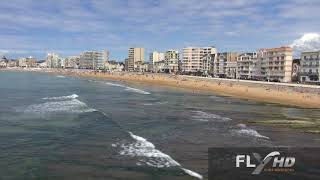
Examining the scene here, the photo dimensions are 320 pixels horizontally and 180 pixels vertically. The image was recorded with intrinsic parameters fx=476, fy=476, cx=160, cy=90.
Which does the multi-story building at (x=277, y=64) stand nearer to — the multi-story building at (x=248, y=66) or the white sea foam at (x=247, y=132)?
the multi-story building at (x=248, y=66)

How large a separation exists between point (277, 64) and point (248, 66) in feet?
83.5

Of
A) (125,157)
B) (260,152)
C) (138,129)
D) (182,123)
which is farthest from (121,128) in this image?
(260,152)

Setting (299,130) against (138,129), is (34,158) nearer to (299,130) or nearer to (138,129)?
(138,129)

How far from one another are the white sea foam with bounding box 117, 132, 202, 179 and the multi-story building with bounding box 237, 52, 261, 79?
14311cm

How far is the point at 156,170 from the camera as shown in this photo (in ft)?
71.5

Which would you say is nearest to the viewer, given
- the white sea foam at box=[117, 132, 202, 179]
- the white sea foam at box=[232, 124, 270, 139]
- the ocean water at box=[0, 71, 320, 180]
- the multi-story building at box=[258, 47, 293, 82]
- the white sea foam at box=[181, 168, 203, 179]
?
the white sea foam at box=[181, 168, 203, 179]

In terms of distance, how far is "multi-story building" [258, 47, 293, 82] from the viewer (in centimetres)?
14862

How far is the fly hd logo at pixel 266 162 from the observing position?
34.3ft

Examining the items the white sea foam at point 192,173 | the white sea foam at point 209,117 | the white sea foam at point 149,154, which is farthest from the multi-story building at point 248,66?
the white sea foam at point 192,173

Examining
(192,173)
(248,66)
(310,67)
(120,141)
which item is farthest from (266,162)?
(248,66)

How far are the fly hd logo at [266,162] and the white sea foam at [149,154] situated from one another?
9993 millimetres

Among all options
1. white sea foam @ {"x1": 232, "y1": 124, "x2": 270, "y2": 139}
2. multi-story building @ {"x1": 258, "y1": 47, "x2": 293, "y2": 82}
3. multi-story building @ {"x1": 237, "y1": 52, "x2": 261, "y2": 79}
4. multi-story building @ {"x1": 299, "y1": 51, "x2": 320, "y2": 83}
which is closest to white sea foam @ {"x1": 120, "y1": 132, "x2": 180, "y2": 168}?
white sea foam @ {"x1": 232, "y1": 124, "x2": 270, "y2": 139}

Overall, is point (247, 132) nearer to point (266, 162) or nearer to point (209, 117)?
point (209, 117)

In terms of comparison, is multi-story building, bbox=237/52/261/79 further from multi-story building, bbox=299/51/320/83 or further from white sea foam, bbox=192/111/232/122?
white sea foam, bbox=192/111/232/122
